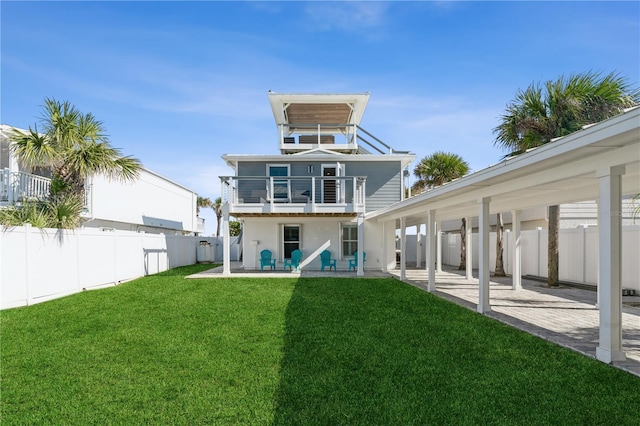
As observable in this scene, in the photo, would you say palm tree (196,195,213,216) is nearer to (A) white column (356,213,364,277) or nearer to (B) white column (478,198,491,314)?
(A) white column (356,213,364,277)

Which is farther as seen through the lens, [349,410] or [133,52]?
[133,52]

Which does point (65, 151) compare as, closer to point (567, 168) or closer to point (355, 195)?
point (355, 195)

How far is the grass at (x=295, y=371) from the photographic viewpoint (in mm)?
3602

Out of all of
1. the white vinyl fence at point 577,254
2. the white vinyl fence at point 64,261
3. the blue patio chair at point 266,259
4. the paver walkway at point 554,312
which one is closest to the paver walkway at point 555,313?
the paver walkway at point 554,312

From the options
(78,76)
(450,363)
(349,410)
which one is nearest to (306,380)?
(349,410)

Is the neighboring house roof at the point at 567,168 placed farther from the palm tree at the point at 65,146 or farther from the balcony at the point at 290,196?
the palm tree at the point at 65,146

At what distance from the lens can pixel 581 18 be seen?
9266mm

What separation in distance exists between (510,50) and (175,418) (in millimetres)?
12806

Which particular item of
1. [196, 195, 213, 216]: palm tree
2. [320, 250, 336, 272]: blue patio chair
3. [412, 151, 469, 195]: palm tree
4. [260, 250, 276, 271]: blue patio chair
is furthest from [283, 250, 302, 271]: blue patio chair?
[196, 195, 213, 216]: palm tree

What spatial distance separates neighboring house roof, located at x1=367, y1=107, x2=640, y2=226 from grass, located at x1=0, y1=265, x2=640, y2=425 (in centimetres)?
242

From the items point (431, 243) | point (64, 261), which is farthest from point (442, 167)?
point (64, 261)

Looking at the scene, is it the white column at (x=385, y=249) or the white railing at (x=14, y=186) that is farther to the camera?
the white column at (x=385, y=249)

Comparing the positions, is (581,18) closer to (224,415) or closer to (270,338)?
(270,338)

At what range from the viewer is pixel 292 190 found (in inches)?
683
